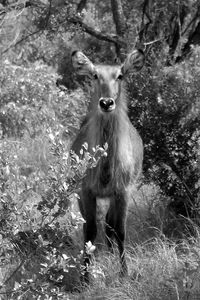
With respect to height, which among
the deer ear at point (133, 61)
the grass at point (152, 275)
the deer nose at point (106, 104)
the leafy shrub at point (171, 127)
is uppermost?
the deer ear at point (133, 61)

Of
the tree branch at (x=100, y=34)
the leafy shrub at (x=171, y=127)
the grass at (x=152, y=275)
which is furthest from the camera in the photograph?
the tree branch at (x=100, y=34)

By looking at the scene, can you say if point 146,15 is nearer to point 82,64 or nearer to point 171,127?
point 171,127

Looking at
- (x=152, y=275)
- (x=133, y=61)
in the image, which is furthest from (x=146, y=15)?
(x=152, y=275)

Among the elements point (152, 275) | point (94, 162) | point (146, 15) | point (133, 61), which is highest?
point (146, 15)

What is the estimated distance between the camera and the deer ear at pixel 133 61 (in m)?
5.70

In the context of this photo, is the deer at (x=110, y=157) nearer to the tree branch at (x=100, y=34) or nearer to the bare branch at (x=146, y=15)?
the tree branch at (x=100, y=34)

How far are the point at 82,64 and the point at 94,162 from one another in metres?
2.17

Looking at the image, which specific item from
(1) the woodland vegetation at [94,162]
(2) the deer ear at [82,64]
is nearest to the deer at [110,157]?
(2) the deer ear at [82,64]

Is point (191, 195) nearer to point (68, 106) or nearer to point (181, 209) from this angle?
point (181, 209)

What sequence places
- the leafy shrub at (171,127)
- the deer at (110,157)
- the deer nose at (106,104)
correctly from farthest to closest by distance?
the leafy shrub at (171,127)
the deer at (110,157)
the deer nose at (106,104)

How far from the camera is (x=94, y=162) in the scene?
3639 mm

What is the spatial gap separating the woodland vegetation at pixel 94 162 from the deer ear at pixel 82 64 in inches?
38.2

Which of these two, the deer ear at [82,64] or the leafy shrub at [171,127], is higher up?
the deer ear at [82,64]

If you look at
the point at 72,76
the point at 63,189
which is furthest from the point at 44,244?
the point at 72,76
